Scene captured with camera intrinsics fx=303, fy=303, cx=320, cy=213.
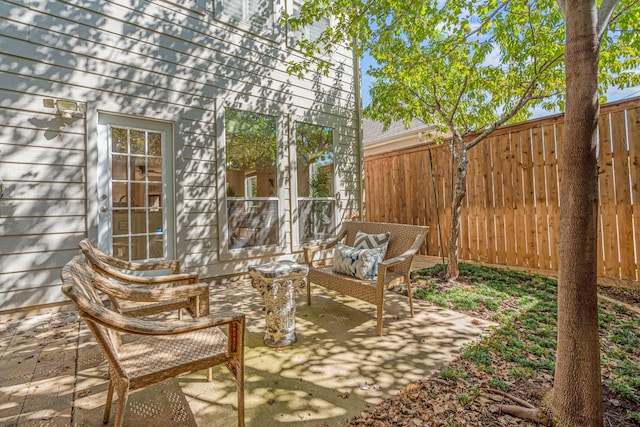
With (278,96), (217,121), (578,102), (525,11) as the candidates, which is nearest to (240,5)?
(278,96)

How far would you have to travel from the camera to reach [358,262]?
310 centimetres

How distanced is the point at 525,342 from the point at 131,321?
2856 millimetres

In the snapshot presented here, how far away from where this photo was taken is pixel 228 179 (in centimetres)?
438

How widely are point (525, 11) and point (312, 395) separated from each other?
4.76m

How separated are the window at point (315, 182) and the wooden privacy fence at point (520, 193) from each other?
1665mm

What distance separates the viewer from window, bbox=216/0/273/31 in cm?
442

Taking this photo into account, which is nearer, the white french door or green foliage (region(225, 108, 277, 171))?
the white french door

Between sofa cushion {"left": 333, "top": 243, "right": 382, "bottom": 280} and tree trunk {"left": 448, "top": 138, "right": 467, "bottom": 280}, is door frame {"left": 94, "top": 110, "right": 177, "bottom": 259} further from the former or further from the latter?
tree trunk {"left": 448, "top": 138, "right": 467, "bottom": 280}

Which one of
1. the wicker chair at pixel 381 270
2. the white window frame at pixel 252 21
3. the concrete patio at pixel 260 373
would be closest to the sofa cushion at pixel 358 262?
the wicker chair at pixel 381 270

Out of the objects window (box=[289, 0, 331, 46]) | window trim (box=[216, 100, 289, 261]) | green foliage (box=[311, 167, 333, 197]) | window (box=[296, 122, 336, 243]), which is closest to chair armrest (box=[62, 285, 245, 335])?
window trim (box=[216, 100, 289, 261])

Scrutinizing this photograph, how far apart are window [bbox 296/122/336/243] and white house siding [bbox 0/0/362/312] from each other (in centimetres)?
44

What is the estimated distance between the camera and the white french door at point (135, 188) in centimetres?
352

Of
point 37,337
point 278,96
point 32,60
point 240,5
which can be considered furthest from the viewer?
point 278,96

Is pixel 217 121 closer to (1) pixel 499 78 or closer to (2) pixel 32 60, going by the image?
(2) pixel 32 60
